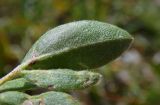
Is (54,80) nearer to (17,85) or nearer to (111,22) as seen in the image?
(17,85)

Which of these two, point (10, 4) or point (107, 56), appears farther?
point (10, 4)

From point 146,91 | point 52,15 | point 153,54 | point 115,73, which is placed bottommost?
point 146,91

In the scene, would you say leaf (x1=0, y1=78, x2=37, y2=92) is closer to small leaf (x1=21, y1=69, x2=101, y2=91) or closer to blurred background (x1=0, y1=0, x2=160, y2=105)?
small leaf (x1=21, y1=69, x2=101, y2=91)

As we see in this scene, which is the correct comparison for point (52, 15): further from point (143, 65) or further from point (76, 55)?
point (76, 55)

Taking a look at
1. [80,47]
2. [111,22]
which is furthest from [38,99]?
[111,22]

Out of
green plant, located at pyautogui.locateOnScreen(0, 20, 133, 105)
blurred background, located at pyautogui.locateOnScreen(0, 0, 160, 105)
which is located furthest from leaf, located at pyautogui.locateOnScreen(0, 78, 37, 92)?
blurred background, located at pyautogui.locateOnScreen(0, 0, 160, 105)

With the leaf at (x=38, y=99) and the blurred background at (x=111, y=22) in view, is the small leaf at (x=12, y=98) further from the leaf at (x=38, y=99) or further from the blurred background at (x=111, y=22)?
the blurred background at (x=111, y=22)

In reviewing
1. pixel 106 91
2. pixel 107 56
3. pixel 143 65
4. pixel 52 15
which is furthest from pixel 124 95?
pixel 107 56
